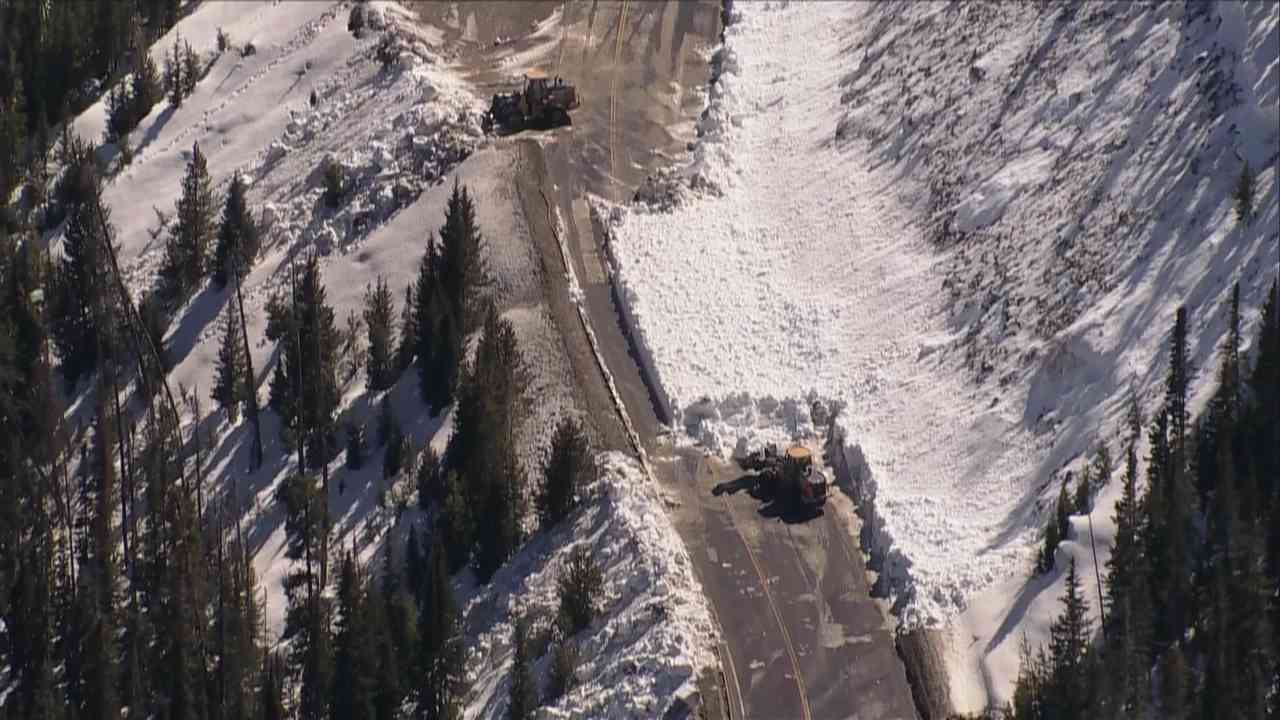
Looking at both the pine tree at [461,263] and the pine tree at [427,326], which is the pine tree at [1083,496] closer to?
the pine tree at [427,326]

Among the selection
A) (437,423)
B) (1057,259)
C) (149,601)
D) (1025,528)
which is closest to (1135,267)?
(1057,259)

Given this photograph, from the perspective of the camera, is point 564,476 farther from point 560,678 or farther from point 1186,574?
point 1186,574

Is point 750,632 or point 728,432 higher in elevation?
point 728,432

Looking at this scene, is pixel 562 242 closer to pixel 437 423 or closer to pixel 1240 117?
pixel 437 423

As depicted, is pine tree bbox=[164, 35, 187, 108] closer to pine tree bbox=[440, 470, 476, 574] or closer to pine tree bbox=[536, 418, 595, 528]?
pine tree bbox=[440, 470, 476, 574]

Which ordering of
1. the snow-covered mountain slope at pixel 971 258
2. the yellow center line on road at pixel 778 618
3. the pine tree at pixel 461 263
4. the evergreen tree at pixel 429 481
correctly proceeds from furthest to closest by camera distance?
1. the pine tree at pixel 461 263
2. the evergreen tree at pixel 429 481
3. the snow-covered mountain slope at pixel 971 258
4. the yellow center line on road at pixel 778 618

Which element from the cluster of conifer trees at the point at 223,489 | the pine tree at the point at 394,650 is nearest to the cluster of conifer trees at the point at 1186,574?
the cluster of conifer trees at the point at 223,489
